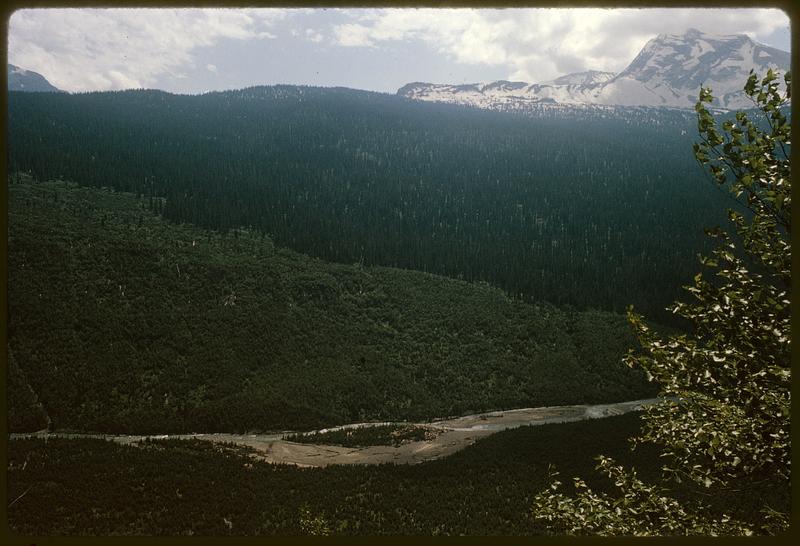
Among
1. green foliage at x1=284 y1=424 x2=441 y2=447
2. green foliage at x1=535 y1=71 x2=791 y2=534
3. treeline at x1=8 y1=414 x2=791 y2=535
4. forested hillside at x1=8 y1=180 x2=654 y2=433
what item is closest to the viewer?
green foliage at x1=535 y1=71 x2=791 y2=534

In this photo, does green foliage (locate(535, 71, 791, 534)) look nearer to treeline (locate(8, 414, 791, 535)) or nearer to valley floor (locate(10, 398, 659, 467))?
treeline (locate(8, 414, 791, 535))

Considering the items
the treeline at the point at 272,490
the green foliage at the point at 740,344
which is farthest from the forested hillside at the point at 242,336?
the green foliage at the point at 740,344

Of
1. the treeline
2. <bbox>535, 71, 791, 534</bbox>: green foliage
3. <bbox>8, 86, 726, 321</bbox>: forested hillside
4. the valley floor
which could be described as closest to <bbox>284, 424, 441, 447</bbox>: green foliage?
the valley floor

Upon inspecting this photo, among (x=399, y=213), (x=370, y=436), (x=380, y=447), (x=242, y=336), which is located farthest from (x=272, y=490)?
(x=399, y=213)

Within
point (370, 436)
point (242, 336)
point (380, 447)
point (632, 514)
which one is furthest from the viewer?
point (242, 336)

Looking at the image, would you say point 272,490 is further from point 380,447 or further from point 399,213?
point 399,213

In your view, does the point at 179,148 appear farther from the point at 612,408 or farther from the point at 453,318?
the point at 612,408

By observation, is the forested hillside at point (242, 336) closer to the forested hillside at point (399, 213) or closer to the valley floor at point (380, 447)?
the valley floor at point (380, 447)
